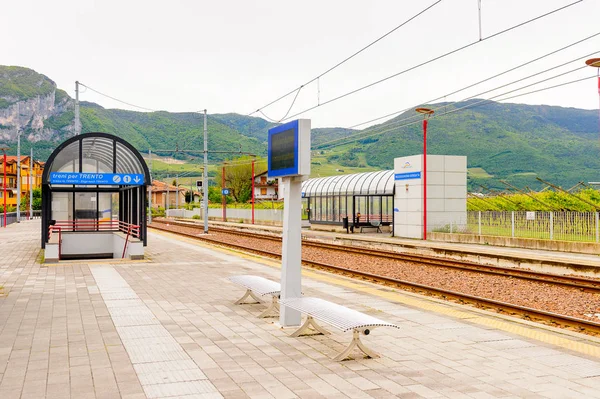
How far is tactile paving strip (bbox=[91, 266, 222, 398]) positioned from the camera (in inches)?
235

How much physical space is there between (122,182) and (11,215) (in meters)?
42.6

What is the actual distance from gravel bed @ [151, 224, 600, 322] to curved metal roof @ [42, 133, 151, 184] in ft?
23.7

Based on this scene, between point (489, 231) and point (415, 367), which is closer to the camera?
point (415, 367)

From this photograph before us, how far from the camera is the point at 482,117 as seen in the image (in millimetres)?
162875

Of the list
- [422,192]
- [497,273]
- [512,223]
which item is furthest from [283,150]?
[422,192]

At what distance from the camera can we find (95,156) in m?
23.5

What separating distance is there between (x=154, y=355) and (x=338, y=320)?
2.18 metres

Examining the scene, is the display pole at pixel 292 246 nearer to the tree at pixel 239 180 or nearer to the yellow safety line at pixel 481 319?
the yellow safety line at pixel 481 319

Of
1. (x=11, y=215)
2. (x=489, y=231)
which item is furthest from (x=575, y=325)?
(x=11, y=215)

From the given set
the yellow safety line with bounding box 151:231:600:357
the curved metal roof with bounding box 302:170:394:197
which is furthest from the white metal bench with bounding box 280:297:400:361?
the curved metal roof with bounding box 302:170:394:197

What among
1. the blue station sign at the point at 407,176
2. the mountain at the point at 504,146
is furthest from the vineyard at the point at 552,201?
the mountain at the point at 504,146

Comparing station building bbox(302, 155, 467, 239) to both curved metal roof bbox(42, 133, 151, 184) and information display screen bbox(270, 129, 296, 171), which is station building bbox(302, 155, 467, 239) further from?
information display screen bbox(270, 129, 296, 171)

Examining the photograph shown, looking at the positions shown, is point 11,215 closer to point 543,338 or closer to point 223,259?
point 223,259

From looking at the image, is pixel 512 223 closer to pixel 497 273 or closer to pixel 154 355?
pixel 497 273
